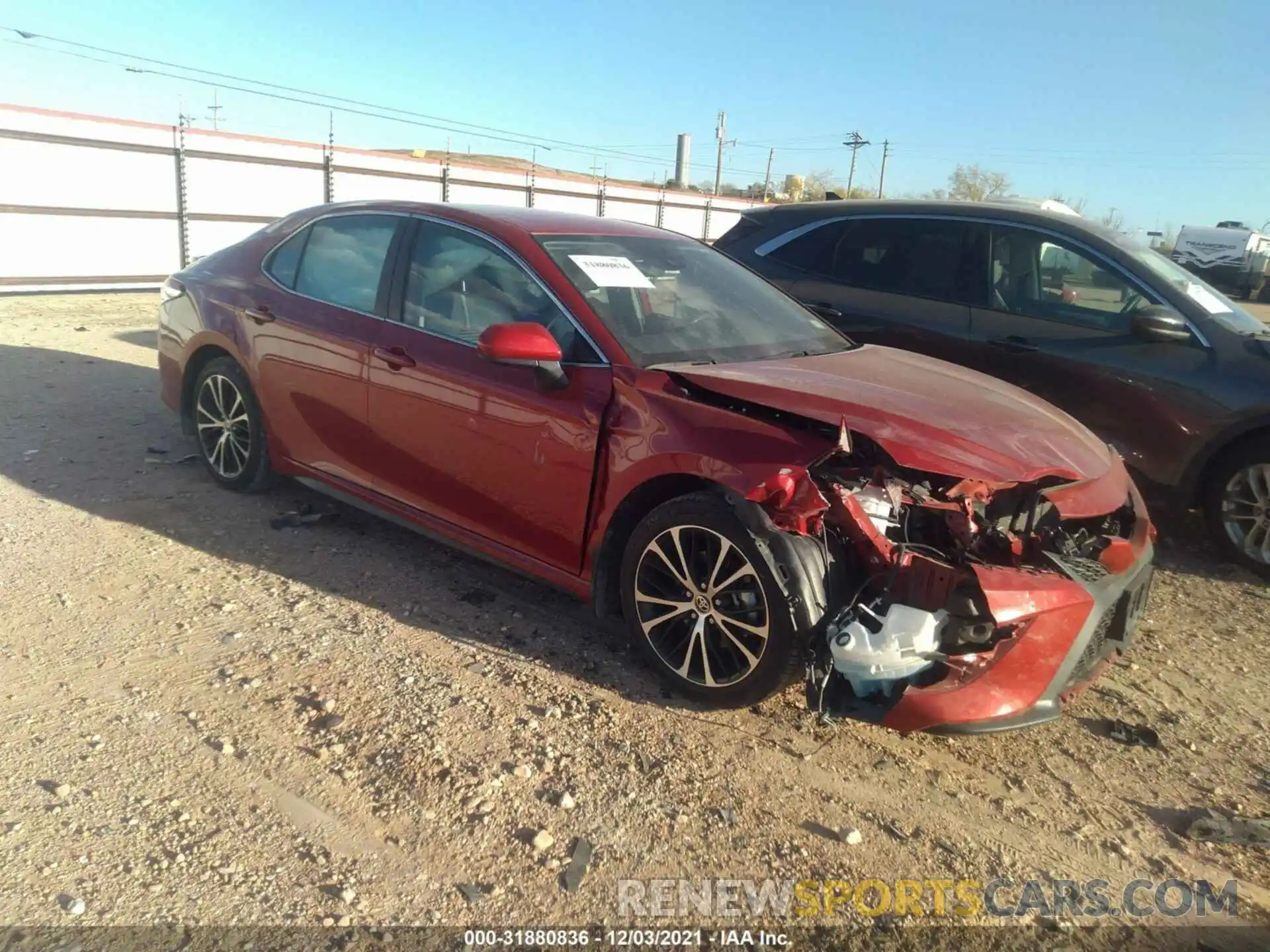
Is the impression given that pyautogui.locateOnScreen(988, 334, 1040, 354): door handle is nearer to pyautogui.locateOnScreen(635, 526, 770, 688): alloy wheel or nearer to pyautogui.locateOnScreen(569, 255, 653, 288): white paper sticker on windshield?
pyautogui.locateOnScreen(569, 255, 653, 288): white paper sticker on windshield

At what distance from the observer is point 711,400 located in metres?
3.25

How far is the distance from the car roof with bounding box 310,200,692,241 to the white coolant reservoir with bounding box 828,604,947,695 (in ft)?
7.10

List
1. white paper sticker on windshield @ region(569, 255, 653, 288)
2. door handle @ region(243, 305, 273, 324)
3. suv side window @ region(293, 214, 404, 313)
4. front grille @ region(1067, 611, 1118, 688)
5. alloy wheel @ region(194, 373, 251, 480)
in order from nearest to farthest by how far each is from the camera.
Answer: front grille @ region(1067, 611, 1118, 688)
white paper sticker on windshield @ region(569, 255, 653, 288)
suv side window @ region(293, 214, 404, 313)
door handle @ region(243, 305, 273, 324)
alloy wheel @ region(194, 373, 251, 480)

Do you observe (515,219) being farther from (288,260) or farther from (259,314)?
(259,314)

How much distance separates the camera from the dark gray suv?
4785mm

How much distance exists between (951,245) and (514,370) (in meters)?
3.34

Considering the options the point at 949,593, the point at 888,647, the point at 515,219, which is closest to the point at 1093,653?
the point at 949,593

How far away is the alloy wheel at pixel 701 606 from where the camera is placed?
3.06 meters

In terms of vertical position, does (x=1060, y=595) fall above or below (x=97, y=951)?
above

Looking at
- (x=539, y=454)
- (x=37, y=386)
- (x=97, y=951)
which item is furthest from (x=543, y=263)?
(x=37, y=386)

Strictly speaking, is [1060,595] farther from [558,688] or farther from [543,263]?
[543,263]

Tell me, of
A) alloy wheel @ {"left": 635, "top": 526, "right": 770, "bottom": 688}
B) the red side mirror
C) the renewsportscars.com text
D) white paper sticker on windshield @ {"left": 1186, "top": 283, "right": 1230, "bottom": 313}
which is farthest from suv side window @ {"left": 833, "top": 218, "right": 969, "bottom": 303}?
the renewsportscars.com text

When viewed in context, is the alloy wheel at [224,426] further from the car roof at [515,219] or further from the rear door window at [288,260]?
the car roof at [515,219]

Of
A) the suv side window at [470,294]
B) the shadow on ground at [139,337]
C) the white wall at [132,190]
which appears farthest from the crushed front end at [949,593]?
the shadow on ground at [139,337]
